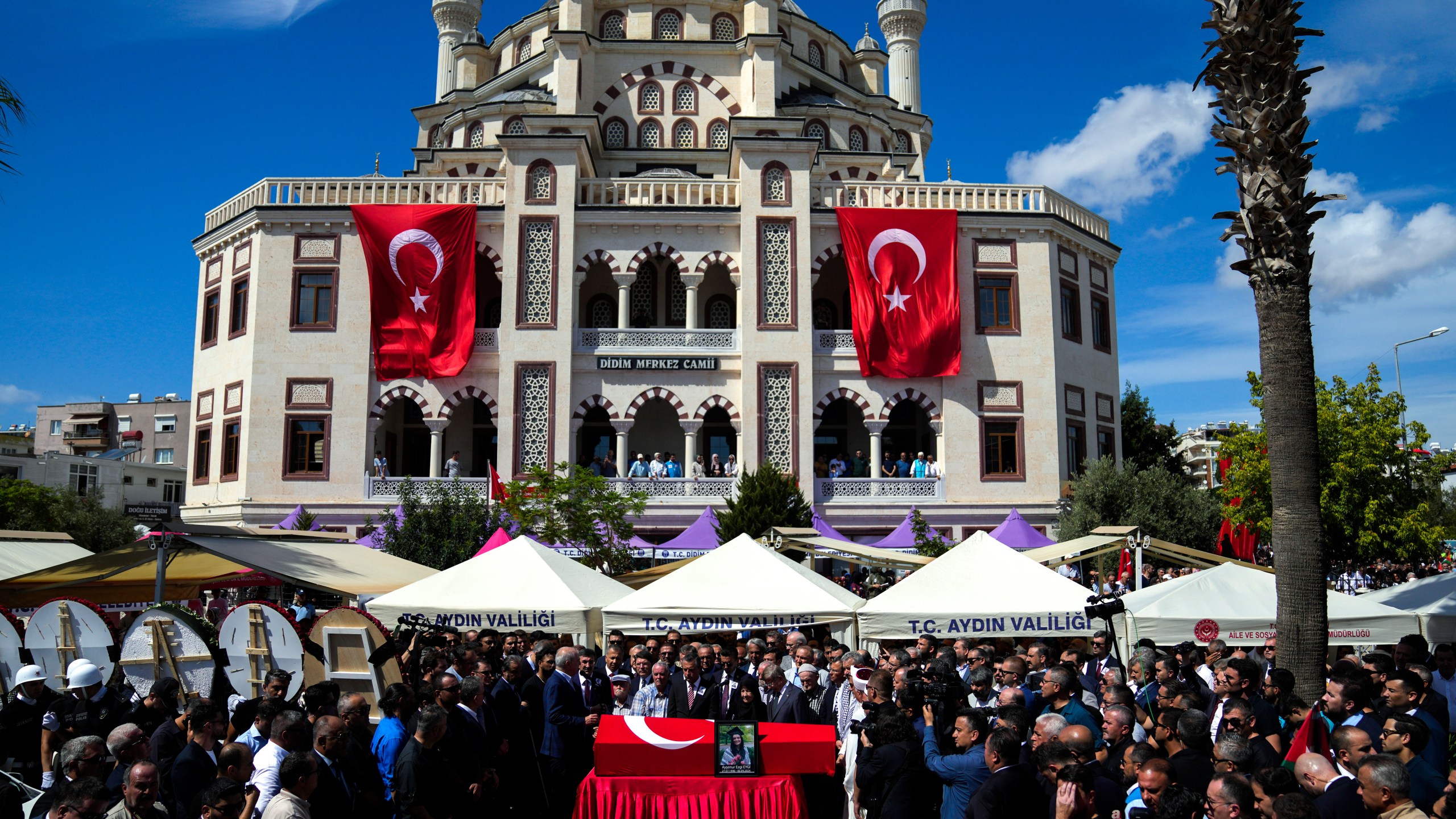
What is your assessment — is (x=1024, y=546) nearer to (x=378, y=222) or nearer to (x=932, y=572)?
(x=932, y=572)

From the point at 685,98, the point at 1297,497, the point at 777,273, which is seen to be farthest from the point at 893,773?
the point at 685,98

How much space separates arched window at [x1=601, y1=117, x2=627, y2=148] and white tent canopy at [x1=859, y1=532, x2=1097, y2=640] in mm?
25149

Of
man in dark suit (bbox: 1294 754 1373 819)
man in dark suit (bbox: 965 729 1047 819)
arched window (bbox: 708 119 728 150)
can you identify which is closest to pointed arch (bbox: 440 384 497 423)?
arched window (bbox: 708 119 728 150)

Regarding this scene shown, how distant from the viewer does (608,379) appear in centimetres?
2852

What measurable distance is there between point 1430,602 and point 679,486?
60.2 ft

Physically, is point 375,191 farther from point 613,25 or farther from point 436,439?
point 613,25

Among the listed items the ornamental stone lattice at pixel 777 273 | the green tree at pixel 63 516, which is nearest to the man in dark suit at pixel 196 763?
the ornamental stone lattice at pixel 777 273

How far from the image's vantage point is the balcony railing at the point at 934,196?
96.4ft

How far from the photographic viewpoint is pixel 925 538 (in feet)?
80.8

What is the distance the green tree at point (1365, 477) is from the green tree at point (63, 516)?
35788 mm

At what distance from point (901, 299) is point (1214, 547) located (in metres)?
10.1

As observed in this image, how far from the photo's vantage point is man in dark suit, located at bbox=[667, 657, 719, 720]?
8805mm

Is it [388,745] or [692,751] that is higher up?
[388,745]

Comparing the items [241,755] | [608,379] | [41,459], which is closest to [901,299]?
[608,379]
